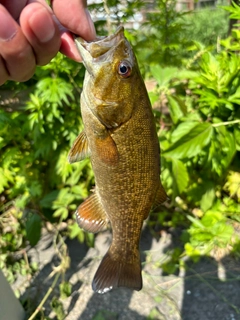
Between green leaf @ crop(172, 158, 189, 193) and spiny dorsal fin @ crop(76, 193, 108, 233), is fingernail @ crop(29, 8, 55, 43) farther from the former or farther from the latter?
green leaf @ crop(172, 158, 189, 193)

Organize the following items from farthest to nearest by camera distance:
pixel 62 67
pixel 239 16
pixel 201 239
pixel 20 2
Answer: pixel 201 239
pixel 62 67
pixel 239 16
pixel 20 2

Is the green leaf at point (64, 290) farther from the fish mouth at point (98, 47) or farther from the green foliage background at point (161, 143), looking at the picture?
the fish mouth at point (98, 47)

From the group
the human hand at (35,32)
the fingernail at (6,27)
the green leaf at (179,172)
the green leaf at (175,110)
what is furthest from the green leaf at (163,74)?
the fingernail at (6,27)

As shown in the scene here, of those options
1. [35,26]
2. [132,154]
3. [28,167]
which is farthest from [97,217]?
[28,167]

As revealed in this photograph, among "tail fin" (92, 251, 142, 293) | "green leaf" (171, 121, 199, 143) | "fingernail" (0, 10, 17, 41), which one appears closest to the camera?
"fingernail" (0, 10, 17, 41)

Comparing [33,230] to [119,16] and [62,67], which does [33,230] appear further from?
[119,16]

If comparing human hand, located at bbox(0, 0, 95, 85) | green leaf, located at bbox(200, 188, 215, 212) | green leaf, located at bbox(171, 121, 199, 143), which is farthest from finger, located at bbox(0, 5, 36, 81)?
green leaf, located at bbox(200, 188, 215, 212)
